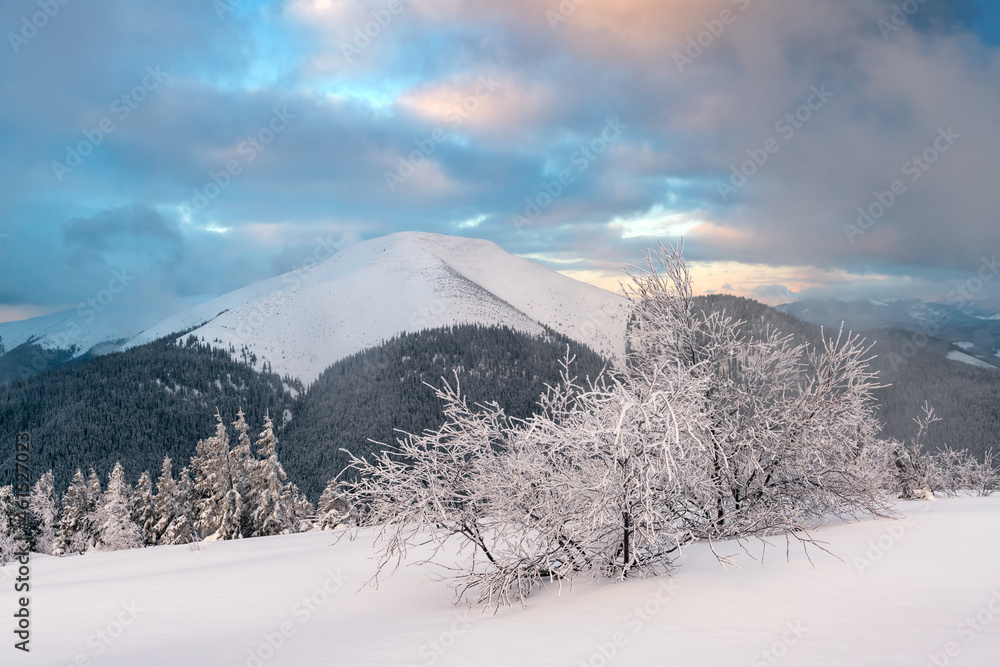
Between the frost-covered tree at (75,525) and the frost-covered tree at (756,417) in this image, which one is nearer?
the frost-covered tree at (756,417)

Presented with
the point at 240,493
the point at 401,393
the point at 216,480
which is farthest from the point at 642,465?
the point at 401,393

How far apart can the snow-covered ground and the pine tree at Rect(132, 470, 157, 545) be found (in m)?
32.3

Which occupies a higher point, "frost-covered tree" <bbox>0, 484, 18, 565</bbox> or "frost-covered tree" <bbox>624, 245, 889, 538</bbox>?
"frost-covered tree" <bbox>624, 245, 889, 538</bbox>

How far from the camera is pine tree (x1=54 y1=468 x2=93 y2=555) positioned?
134ft

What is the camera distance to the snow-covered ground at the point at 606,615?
195 inches

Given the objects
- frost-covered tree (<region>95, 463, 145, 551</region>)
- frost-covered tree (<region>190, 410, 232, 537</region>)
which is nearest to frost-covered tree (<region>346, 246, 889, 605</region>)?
frost-covered tree (<region>190, 410, 232, 537</region>)

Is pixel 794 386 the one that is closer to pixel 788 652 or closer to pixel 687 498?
pixel 687 498

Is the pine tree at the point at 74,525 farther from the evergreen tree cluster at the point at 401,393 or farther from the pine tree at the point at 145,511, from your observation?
the evergreen tree cluster at the point at 401,393

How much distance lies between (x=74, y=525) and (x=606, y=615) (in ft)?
162

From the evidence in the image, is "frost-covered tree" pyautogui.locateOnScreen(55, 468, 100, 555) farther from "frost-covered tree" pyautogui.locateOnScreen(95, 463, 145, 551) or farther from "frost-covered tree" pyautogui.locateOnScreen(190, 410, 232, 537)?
"frost-covered tree" pyautogui.locateOnScreen(190, 410, 232, 537)

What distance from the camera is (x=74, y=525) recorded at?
42031mm

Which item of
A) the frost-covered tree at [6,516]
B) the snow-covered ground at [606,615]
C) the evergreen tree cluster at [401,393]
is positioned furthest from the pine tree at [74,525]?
the evergreen tree cluster at [401,393]

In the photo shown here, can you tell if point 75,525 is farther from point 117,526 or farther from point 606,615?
point 606,615

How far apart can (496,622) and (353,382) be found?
186999 mm
